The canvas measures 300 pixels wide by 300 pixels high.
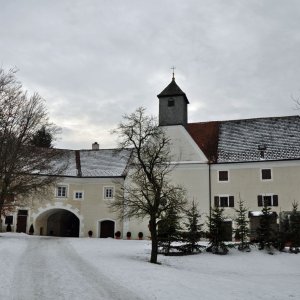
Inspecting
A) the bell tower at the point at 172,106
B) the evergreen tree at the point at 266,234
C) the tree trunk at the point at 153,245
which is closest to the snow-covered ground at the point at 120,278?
the tree trunk at the point at 153,245

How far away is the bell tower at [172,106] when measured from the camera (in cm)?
4088

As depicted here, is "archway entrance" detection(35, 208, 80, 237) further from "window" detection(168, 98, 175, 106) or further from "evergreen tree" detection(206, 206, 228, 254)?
"evergreen tree" detection(206, 206, 228, 254)

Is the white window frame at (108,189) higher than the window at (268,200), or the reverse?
the white window frame at (108,189)

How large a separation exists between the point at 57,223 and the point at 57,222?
11 cm

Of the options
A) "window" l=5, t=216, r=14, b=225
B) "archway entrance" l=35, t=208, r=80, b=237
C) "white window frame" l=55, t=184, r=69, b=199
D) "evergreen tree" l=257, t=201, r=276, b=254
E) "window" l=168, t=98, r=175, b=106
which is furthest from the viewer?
"archway entrance" l=35, t=208, r=80, b=237

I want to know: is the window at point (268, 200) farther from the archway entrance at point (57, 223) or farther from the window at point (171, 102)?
the archway entrance at point (57, 223)

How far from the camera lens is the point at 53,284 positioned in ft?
43.4

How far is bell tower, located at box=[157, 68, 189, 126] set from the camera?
4088 cm

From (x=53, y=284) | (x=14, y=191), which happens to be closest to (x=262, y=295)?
(x=53, y=284)

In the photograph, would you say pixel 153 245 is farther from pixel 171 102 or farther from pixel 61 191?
pixel 61 191

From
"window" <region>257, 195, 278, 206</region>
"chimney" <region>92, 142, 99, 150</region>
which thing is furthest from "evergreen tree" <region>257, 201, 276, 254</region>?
"chimney" <region>92, 142, 99, 150</region>

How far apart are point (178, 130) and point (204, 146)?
2883mm

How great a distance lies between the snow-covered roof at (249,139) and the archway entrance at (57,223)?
1674cm

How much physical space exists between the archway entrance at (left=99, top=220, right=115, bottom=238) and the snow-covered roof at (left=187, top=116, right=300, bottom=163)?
11997 millimetres
